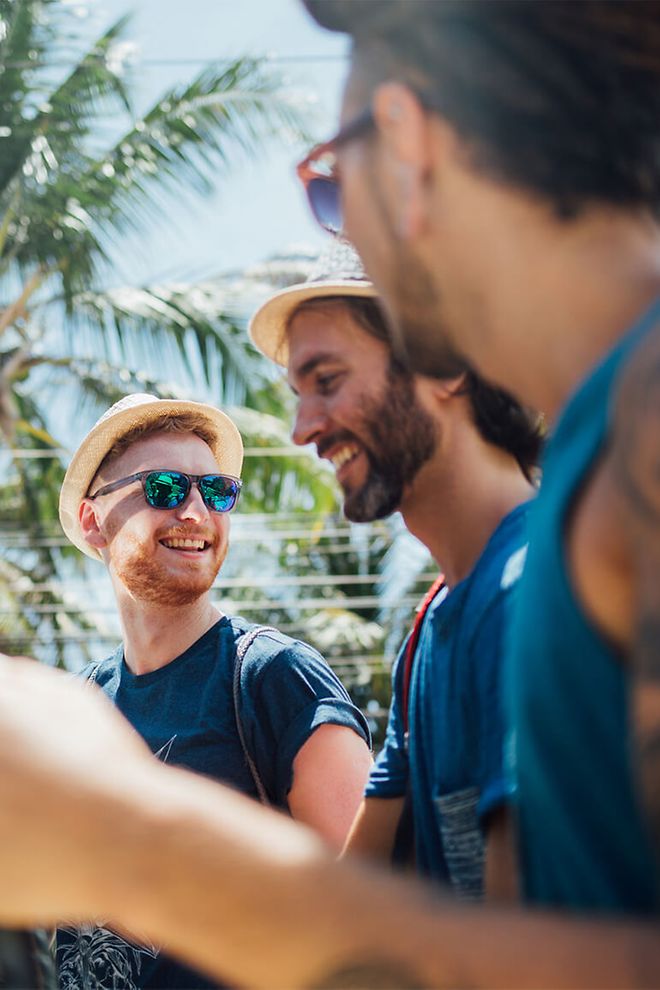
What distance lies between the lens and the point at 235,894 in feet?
3.27

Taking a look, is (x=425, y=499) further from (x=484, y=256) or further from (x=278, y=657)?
(x=278, y=657)

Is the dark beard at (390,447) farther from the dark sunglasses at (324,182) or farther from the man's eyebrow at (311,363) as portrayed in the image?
the dark sunglasses at (324,182)

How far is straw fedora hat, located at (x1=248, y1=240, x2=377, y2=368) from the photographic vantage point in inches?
79.9

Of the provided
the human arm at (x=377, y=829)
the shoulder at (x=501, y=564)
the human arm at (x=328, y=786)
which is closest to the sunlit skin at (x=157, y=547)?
the human arm at (x=328, y=786)

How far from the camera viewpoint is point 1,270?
12.1m

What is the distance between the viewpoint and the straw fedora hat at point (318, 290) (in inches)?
79.9

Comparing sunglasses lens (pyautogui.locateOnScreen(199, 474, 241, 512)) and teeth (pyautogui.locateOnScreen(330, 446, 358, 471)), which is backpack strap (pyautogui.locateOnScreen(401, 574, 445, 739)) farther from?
sunglasses lens (pyautogui.locateOnScreen(199, 474, 241, 512))


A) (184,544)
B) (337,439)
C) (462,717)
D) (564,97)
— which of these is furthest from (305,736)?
(564,97)

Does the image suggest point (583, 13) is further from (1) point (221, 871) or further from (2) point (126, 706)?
(2) point (126, 706)

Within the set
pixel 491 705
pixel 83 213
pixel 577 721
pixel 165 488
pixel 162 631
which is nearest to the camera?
pixel 577 721

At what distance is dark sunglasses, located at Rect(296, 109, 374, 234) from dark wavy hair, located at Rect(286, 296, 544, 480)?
0.14 meters

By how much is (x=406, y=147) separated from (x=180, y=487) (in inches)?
88.3

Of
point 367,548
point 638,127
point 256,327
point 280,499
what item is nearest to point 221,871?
point 638,127

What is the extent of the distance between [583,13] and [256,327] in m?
1.07
